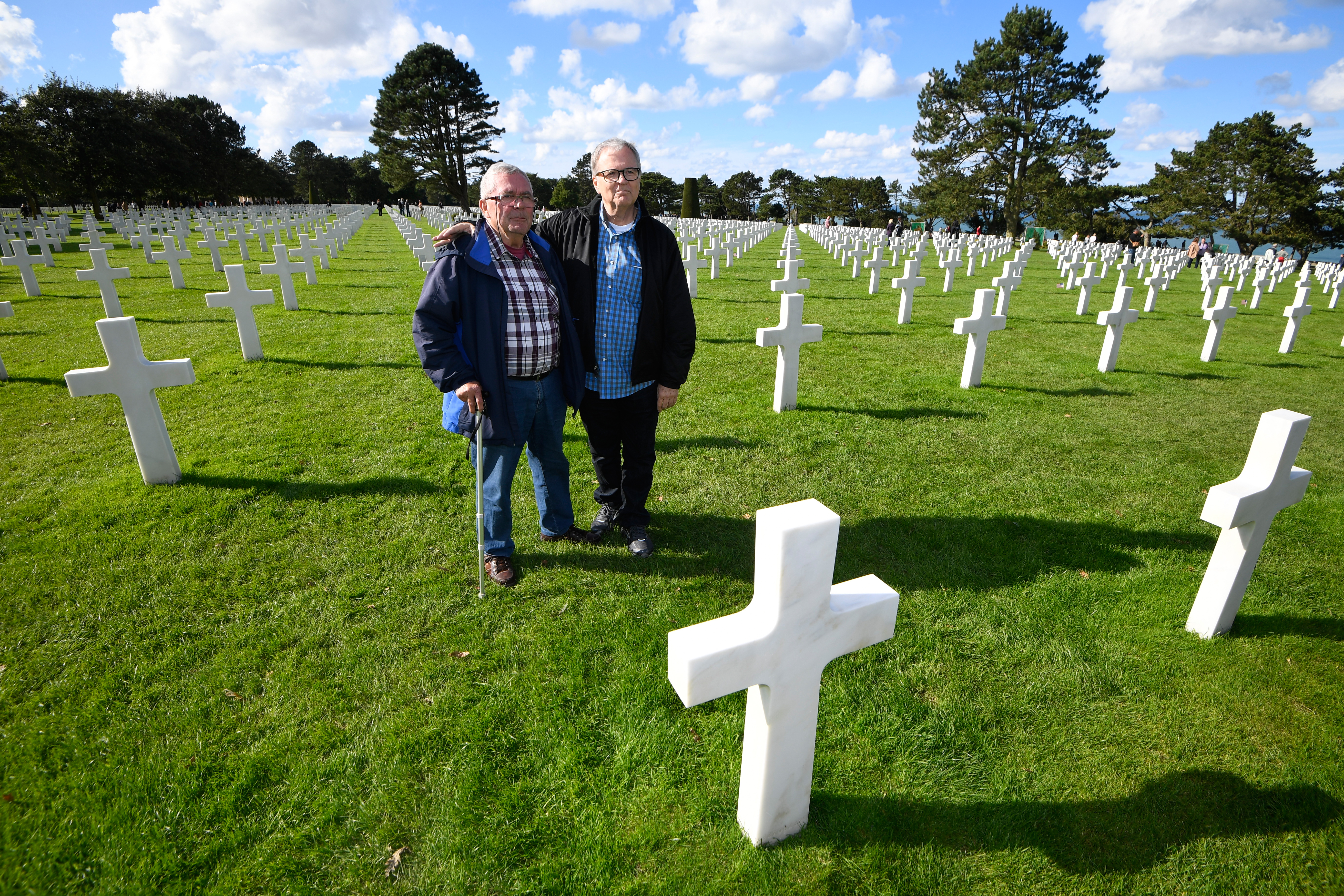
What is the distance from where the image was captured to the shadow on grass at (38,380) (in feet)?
19.9

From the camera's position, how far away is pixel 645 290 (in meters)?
3.02

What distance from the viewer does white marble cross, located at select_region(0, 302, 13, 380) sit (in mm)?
6086

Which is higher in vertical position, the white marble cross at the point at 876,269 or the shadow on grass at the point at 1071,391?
the white marble cross at the point at 876,269

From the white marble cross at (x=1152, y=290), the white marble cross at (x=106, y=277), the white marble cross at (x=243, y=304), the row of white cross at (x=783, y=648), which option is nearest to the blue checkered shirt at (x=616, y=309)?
the row of white cross at (x=783, y=648)

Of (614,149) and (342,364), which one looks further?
(342,364)

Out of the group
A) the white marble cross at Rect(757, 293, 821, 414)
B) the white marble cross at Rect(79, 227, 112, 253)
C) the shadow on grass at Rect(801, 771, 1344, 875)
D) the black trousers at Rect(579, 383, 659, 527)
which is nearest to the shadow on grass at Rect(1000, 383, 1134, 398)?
the white marble cross at Rect(757, 293, 821, 414)

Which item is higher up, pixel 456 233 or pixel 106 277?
pixel 456 233

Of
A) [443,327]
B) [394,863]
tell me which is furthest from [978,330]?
[394,863]

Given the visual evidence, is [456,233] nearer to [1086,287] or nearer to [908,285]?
[908,285]

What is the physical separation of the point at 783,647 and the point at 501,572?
6.37ft

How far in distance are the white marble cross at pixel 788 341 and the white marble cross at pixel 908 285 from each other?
15.4ft

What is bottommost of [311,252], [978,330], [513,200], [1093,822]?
→ [1093,822]

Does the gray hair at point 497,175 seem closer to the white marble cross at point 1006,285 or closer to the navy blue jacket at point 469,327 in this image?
the navy blue jacket at point 469,327

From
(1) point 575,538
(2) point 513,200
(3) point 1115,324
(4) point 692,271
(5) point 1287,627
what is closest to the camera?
(2) point 513,200
